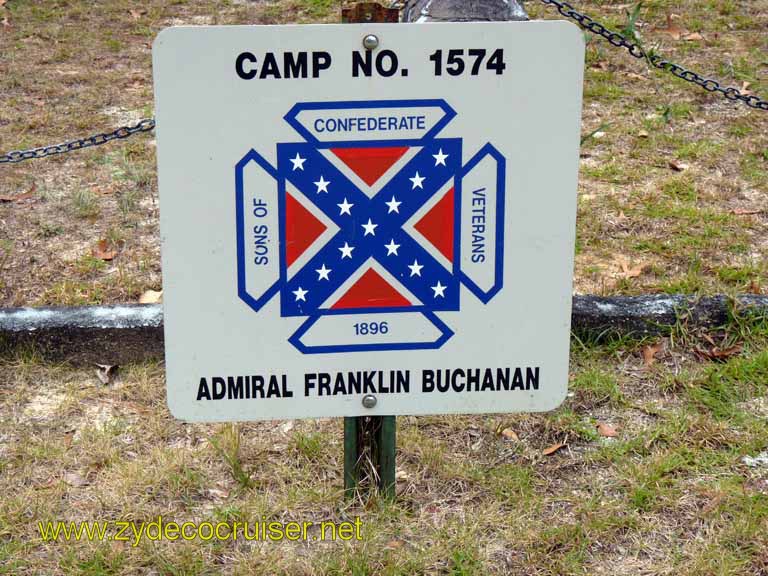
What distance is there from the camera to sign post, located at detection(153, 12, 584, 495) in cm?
221

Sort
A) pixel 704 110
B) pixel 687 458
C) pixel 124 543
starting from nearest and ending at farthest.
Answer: pixel 124 543, pixel 687 458, pixel 704 110

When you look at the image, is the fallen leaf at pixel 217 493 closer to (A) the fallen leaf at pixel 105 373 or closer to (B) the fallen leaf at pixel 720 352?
(A) the fallen leaf at pixel 105 373

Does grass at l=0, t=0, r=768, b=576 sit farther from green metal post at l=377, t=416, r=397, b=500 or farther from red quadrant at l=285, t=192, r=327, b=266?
red quadrant at l=285, t=192, r=327, b=266

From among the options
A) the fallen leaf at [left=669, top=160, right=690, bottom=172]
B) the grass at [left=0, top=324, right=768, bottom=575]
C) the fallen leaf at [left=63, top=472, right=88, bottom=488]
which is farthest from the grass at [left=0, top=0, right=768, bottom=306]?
the fallen leaf at [left=63, top=472, right=88, bottom=488]

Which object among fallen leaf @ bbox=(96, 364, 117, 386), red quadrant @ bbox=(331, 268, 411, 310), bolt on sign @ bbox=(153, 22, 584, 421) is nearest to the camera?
bolt on sign @ bbox=(153, 22, 584, 421)

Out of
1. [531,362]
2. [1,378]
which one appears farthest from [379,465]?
[1,378]

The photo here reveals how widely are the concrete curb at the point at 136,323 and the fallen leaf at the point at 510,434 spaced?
58 centimetres

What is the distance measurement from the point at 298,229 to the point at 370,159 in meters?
0.22

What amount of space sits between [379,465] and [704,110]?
4061 millimetres

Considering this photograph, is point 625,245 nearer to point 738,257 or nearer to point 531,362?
point 738,257

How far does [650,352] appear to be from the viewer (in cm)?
352

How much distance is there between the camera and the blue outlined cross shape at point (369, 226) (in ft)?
7.45

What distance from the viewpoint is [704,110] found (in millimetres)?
6043

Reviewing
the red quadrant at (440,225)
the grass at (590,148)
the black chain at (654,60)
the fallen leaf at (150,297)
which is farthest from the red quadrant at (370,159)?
the fallen leaf at (150,297)
